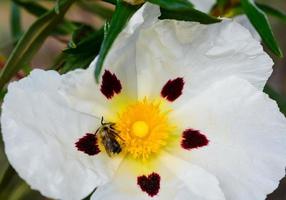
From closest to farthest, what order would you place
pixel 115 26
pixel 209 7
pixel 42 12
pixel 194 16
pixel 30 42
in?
pixel 115 26 → pixel 194 16 → pixel 30 42 → pixel 209 7 → pixel 42 12

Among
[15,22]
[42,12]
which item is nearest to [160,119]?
[42,12]

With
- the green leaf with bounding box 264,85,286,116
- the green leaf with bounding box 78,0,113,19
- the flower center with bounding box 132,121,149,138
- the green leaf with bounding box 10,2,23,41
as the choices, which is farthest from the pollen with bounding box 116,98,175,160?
the green leaf with bounding box 10,2,23,41

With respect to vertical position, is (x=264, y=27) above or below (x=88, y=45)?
above

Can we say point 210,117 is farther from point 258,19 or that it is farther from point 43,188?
point 43,188

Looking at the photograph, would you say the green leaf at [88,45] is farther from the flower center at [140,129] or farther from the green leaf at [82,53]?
the flower center at [140,129]

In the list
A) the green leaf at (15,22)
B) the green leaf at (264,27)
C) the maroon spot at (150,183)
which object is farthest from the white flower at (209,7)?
the green leaf at (15,22)

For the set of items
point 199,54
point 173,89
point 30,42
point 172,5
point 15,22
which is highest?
point 172,5

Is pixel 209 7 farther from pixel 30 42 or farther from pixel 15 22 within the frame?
pixel 15 22
